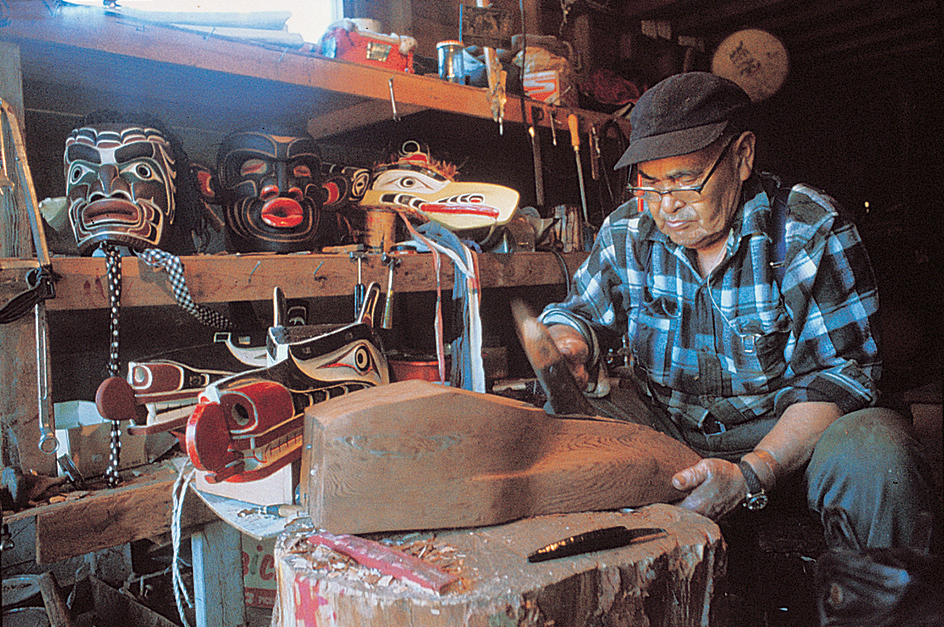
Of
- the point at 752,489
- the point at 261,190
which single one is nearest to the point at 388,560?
the point at 752,489

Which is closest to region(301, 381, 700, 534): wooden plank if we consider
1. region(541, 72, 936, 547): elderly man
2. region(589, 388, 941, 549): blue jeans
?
region(541, 72, 936, 547): elderly man

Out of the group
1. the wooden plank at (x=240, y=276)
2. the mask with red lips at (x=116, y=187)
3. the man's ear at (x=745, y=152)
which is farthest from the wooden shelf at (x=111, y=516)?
the man's ear at (x=745, y=152)

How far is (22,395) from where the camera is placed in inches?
67.2

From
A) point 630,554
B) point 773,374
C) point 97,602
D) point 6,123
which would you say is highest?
point 6,123

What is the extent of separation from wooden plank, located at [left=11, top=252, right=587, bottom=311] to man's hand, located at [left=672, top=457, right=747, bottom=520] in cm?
134

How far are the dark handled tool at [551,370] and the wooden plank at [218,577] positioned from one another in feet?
3.42

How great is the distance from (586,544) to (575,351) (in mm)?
907

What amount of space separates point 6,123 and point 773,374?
2161mm

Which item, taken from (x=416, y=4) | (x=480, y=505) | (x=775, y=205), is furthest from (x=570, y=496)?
(x=416, y=4)

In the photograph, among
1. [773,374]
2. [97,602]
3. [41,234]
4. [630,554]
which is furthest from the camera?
[97,602]

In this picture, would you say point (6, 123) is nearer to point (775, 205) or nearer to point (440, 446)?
point (440, 446)

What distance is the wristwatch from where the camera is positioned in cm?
137

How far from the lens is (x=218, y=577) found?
1900 millimetres

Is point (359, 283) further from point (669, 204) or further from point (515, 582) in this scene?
point (515, 582)
